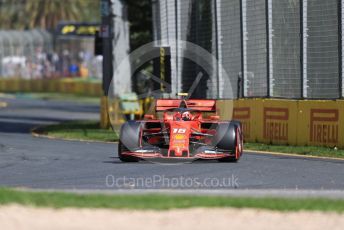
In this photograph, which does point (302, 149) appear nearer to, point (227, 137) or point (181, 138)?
point (227, 137)

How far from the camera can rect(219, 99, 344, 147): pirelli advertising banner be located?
66.6 ft

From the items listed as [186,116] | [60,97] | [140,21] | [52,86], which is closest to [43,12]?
[52,86]

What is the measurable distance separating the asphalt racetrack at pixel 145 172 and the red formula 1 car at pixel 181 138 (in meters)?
0.21

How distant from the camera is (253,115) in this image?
75.0ft

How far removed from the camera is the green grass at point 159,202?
1103cm

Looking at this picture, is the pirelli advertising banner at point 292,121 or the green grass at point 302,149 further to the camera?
the pirelli advertising banner at point 292,121

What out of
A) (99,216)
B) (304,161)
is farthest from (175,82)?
(99,216)

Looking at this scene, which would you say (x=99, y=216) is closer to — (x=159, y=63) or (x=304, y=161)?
(x=304, y=161)

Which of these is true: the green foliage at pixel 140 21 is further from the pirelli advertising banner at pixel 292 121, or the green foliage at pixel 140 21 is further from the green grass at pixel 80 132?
the pirelli advertising banner at pixel 292 121

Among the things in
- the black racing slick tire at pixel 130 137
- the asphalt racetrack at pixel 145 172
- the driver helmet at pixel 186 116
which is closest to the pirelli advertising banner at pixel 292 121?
the asphalt racetrack at pixel 145 172

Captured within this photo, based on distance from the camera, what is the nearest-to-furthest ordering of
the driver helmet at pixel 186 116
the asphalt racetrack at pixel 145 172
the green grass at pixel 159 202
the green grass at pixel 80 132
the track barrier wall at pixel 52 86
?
the green grass at pixel 159 202 < the asphalt racetrack at pixel 145 172 < the driver helmet at pixel 186 116 < the green grass at pixel 80 132 < the track barrier wall at pixel 52 86

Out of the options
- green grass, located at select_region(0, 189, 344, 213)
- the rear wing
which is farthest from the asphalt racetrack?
green grass, located at select_region(0, 189, 344, 213)

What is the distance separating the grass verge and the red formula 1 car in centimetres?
282

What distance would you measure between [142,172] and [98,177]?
88cm
